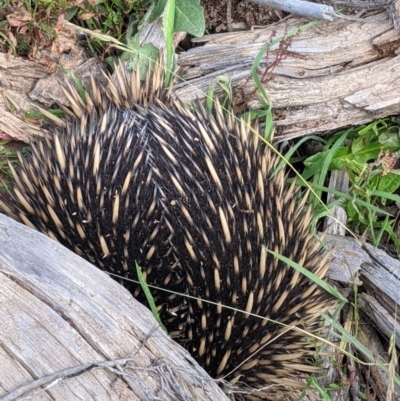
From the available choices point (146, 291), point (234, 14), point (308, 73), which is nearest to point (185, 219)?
point (146, 291)

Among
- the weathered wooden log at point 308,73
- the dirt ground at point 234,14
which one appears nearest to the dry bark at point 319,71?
the weathered wooden log at point 308,73

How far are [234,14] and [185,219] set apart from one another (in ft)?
3.44

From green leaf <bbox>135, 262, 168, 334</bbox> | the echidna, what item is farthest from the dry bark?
green leaf <bbox>135, 262, 168, 334</bbox>

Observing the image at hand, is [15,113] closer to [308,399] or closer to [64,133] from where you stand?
[64,133]

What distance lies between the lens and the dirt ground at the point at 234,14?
251cm

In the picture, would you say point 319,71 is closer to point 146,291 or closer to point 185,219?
point 185,219

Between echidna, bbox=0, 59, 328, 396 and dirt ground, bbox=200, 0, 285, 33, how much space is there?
0.55 m

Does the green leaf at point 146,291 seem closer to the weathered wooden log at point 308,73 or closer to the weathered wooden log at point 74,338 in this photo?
the weathered wooden log at point 74,338

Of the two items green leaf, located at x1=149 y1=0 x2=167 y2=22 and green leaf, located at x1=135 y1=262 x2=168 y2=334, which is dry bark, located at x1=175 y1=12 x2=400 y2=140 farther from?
green leaf, located at x1=135 y1=262 x2=168 y2=334

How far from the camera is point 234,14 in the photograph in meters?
2.54

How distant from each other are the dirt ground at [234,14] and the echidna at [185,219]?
21.6 inches

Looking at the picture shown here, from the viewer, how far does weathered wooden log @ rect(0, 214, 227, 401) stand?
4.72 feet

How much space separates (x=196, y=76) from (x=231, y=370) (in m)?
1.08

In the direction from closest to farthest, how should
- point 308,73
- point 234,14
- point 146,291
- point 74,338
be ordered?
point 74,338
point 146,291
point 308,73
point 234,14
